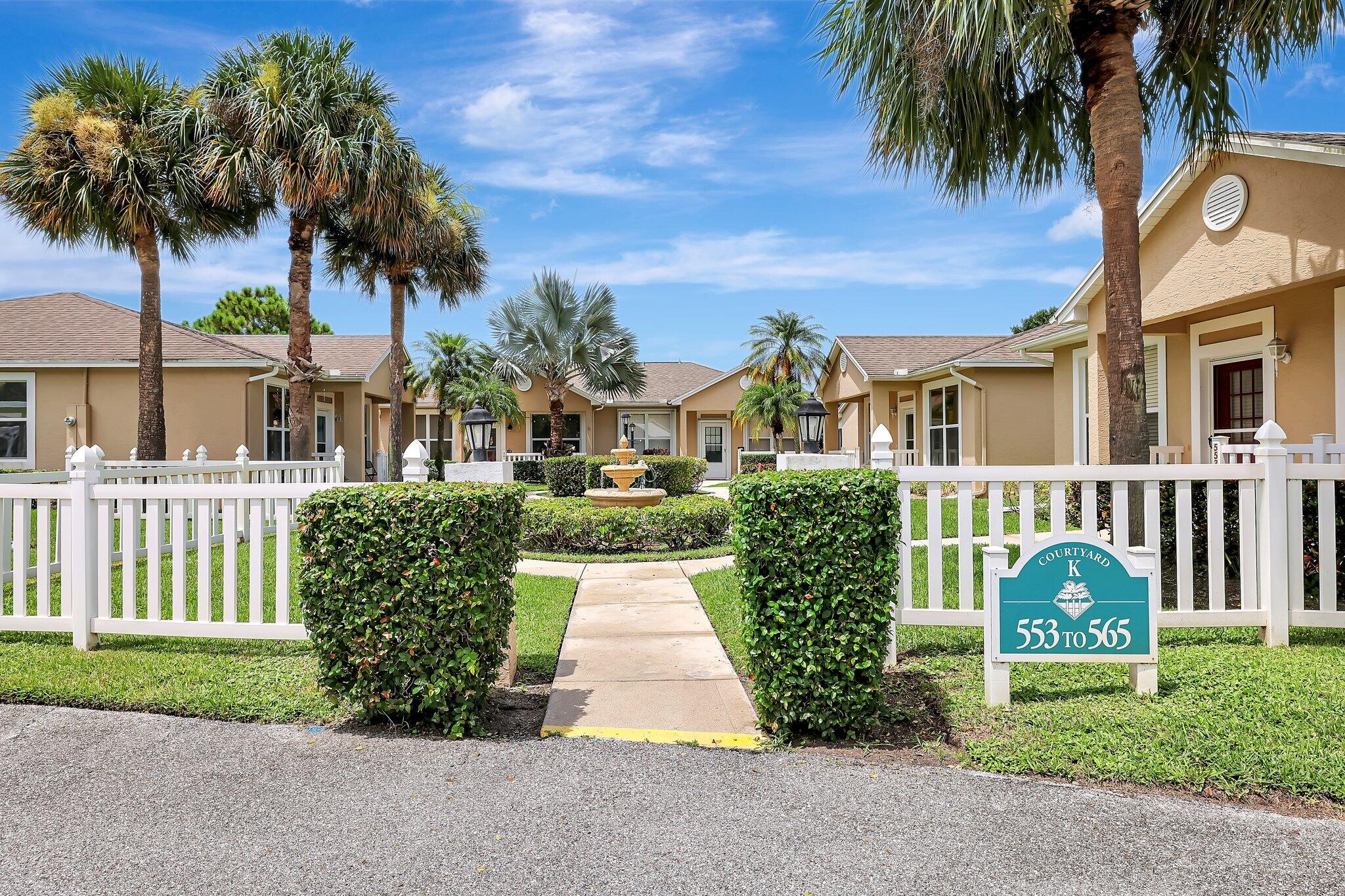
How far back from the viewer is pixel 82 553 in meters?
5.07

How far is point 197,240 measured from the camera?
15188 millimetres

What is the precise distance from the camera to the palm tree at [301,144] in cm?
1356

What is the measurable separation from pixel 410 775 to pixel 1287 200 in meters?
9.91

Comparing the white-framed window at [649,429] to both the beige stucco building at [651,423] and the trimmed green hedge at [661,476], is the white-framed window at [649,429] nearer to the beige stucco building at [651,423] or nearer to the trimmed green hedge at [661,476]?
the beige stucco building at [651,423]

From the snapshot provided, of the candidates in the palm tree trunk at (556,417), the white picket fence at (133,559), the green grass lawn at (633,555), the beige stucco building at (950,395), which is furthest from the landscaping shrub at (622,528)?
the palm tree trunk at (556,417)

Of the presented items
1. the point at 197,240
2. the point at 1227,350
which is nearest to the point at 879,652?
the point at 1227,350

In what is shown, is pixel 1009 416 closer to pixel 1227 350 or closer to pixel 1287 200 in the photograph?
pixel 1227 350

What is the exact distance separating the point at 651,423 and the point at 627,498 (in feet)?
56.9

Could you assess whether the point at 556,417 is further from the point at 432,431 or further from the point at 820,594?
the point at 820,594

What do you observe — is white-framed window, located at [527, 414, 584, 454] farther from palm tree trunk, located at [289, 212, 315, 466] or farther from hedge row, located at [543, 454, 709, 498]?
palm tree trunk, located at [289, 212, 315, 466]

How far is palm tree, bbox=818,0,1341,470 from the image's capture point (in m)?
6.39

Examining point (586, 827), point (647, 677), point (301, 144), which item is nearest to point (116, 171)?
point (301, 144)

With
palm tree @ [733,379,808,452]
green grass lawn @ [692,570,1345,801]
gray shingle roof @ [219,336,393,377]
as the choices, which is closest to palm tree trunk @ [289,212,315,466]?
gray shingle roof @ [219,336,393,377]

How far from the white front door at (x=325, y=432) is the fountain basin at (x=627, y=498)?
1140cm
